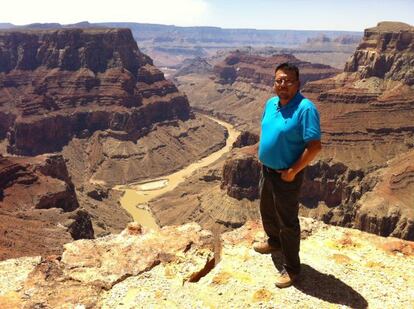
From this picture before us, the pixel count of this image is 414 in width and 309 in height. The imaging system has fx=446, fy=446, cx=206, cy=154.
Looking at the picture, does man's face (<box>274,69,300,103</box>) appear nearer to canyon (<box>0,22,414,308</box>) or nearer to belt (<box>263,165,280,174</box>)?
belt (<box>263,165,280,174</box>)

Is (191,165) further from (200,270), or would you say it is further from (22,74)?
(200,270)

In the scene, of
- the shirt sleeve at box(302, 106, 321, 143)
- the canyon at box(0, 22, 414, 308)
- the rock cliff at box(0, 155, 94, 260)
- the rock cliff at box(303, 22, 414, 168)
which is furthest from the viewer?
the rock cliff at box(303, 22, 414, 168)

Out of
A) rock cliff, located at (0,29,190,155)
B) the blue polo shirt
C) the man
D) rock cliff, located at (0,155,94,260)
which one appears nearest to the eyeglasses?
the man

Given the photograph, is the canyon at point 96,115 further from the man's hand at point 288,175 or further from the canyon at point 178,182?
the man's hand at point 288,175

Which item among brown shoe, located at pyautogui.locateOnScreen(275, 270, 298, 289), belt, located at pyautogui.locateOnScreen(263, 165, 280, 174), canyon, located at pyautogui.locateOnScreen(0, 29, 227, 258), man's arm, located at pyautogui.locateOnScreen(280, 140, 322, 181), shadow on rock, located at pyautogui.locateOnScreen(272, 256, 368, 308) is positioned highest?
man's arm, located at pyautogui.locateOnScreen(280, 140, 322, 181)

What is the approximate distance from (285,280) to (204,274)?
2.14 metres

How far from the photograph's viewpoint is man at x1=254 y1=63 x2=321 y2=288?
9.73 meters

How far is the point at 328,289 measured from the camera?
1078 centimetres

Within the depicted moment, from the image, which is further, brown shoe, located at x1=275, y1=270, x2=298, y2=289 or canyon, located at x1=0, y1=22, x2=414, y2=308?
canyon, located at x1=0, y1=22, x2=414, y2=308

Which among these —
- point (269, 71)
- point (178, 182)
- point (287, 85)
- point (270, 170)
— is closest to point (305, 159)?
point (270, 170)

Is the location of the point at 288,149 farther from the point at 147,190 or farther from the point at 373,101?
the point at 373,101

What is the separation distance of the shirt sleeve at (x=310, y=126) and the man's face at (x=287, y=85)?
719 millimetres

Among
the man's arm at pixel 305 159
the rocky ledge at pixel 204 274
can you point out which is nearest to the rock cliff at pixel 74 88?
the rocky ledge at pixel 204 274

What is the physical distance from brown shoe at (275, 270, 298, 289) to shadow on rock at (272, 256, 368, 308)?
6.5 inches
